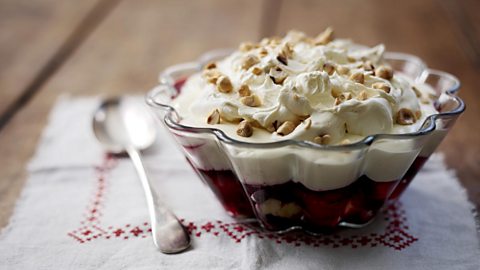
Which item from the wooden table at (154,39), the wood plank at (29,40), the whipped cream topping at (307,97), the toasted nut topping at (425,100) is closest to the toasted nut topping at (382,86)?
the whipped cream topping at (307,97)

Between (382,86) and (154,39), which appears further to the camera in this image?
(154,39)

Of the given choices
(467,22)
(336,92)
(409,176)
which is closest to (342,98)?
(336,92)

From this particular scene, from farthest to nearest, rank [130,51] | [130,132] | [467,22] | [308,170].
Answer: [467,22]
[130,51]
[130,132]
[308,170]

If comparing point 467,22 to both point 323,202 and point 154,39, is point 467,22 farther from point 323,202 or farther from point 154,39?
point 323,202

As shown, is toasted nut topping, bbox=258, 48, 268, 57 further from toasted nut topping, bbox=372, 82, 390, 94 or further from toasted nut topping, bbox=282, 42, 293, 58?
toasted nut topping, bbox=372, 82, 390, 94

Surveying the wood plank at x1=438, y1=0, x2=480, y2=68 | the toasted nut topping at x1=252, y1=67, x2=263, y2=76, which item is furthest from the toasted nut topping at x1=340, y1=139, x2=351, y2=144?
the wood plank at x1=438, y1=0, x2=480, y2=68
